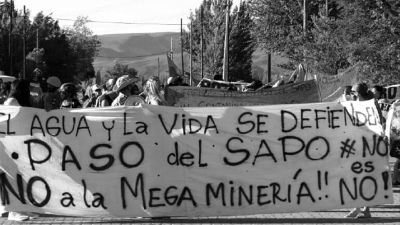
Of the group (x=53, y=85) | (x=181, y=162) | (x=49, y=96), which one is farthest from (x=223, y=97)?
(x=181, y=162)

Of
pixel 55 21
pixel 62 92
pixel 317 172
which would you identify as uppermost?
pixel 55 21

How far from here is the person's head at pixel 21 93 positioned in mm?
9148

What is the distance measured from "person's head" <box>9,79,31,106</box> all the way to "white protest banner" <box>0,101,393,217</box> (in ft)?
1.64

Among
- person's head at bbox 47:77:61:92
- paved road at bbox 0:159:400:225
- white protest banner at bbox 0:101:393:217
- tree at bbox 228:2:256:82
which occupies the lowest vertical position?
paved road at bbox 0:159:400:225

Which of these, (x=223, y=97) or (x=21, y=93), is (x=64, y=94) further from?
(x=223, y=97)

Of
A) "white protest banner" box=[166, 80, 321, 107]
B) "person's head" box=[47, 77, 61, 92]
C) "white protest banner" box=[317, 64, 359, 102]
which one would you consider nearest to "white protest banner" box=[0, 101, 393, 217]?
"person's head" box=[47, 77, 61, 92]

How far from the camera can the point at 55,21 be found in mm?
88500

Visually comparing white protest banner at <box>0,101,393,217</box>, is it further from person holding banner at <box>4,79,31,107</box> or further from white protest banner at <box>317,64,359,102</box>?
white protest banner at <box>317,64,359,102</box>

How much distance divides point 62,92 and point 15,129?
10.6 ft

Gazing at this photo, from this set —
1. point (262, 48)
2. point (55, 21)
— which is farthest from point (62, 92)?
point (55, 21)

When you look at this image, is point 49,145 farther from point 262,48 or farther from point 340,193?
point 262,48

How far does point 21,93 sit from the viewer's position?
918cm

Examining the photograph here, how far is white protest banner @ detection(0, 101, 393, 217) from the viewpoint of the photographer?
28.1ft

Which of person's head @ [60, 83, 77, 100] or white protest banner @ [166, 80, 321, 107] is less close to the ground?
person's head @ [60, 83, 77, 100]
